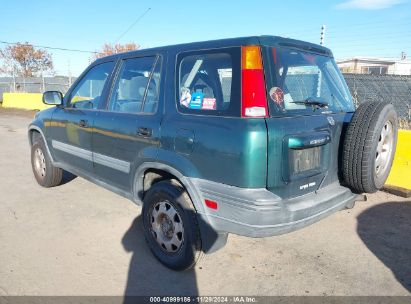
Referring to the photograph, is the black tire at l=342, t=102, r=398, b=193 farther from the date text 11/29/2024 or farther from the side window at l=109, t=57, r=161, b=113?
the side window at l=109, t=57, r=161, b=113

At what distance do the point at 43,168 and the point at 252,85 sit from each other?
4.20m

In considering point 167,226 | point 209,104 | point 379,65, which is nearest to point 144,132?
point 209,104

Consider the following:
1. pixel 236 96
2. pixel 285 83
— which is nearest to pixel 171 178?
pixel 236 96

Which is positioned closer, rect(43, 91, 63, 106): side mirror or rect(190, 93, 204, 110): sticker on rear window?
rect(190, 93, 204, 110): sticker on rear window

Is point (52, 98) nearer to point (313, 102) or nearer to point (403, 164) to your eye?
point (313, 102)

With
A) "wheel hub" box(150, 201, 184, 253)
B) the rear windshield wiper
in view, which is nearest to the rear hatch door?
the rear windshield wiper

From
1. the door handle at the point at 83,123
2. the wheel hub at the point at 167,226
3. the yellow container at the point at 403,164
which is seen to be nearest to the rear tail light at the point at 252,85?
the wheel hub at the point at 167,226

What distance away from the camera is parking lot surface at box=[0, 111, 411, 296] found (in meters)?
2.87

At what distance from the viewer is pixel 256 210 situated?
2.44 metres

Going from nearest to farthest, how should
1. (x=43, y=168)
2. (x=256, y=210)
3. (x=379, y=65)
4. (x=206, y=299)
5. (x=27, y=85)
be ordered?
1. (x=256, y=210)
2. (x=206, y=299)
3. (x=43, y=168)
4. (x=27, y=85)
5. (x=379, y=65)

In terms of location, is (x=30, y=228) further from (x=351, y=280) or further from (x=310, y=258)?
(x=351, y=280)

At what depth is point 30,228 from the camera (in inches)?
156

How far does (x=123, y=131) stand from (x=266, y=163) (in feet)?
5.42

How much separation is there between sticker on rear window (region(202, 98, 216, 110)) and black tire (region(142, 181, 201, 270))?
0.74m
